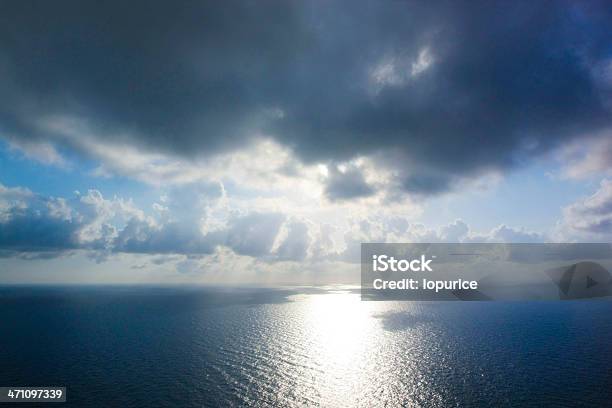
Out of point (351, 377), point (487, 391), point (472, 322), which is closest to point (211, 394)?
point (351, 377)

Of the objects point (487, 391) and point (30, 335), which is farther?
point (30, 335)

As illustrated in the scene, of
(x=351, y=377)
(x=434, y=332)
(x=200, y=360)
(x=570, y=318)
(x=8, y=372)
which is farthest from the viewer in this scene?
(x=570, y=318)

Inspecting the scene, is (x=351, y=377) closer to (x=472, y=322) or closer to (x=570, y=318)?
(x=472, y=322)

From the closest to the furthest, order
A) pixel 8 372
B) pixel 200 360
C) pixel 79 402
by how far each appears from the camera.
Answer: pixel 79 402 → pixel 8 372 → pixel 200 360

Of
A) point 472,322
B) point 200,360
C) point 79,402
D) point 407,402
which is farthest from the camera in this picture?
point 472,322

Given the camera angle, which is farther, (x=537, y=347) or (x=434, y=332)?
(x=434, y=332)

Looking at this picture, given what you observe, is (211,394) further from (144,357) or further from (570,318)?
(570,318)

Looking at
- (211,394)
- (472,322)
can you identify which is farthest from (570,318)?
(211,394)

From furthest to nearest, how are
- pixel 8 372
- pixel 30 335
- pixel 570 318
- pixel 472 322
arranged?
pixel 570 318 → pixel 472 322 → pixel 30 335 → pixel 8 372

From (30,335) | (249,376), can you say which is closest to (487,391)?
(249,376)
